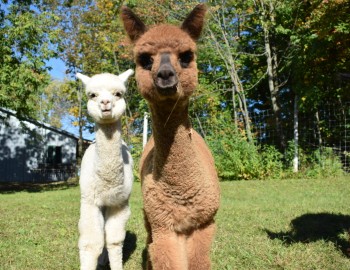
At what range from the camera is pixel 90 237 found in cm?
404

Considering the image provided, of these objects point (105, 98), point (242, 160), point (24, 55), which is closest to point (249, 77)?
point (242, 160)

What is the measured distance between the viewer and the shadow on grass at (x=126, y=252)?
481cm

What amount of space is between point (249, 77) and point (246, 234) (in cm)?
1638

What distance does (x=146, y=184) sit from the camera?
10.4ft

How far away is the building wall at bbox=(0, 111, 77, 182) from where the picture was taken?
→ 27.2m

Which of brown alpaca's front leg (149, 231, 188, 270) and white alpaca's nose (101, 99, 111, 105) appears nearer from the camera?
brown alpaca's front leg (149, 231, 188, 270)

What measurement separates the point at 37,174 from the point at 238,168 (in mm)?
18471

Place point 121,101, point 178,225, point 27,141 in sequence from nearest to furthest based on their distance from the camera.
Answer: point 178,225 < point 121,101 < point 27,141

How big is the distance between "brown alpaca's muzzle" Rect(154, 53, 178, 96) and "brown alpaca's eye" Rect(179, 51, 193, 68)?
0.24 metres

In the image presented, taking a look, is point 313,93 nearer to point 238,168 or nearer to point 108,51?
point 238,168

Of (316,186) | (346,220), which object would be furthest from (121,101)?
(316,186)

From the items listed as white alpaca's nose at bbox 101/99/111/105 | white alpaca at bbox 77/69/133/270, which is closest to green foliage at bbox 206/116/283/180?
white alpaca at bbox 77/69/133/270

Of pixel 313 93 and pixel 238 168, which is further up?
pixel 313 93

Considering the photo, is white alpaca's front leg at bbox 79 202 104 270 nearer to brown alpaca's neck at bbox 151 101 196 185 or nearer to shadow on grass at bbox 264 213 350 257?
brown alpaca's neck at bbox 151 101 196 185
